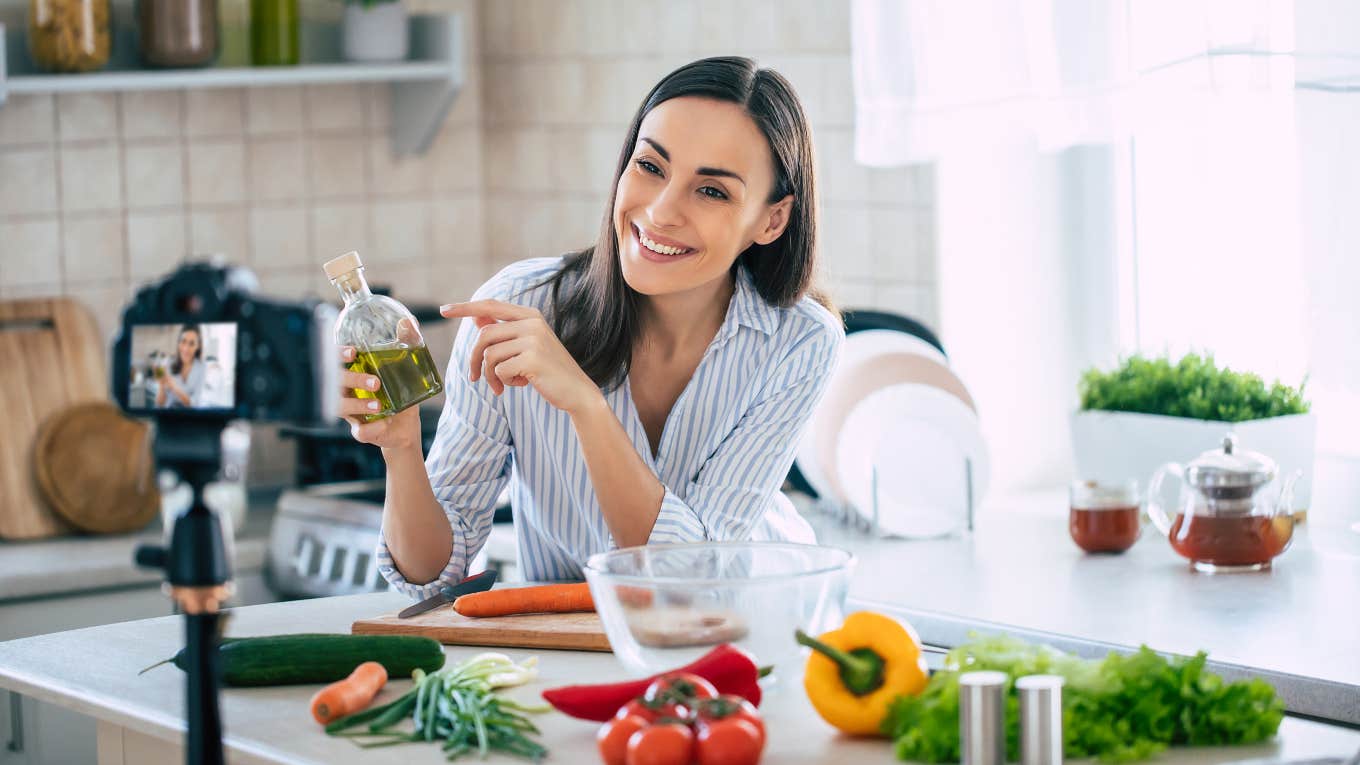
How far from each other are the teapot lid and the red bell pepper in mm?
1043

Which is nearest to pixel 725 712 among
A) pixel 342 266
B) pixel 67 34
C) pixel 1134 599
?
pixel 342 266

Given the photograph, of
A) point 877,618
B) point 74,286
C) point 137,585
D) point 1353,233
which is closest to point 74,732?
point 137,585

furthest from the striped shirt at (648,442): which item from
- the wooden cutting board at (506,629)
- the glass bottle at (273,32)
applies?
the glass bottle at (273,32)

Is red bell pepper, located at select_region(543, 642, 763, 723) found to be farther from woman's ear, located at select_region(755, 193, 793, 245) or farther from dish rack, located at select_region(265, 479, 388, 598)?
Result: dish rack, located at select_region(265, 479, 388, 598)

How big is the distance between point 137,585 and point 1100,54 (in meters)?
1.81

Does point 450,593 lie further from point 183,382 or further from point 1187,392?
point 1187,392

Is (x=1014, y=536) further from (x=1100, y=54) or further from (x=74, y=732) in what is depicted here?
(x=74, y=732)

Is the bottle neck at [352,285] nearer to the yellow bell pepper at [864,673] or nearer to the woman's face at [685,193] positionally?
the woman's face at [685,193]

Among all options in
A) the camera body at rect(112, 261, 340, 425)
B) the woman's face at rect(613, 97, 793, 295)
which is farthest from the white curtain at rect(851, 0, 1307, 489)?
the camera body at rect(112, 261, 340, 425)

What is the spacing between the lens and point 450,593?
196 centimetres

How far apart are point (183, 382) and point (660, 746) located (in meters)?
0.44

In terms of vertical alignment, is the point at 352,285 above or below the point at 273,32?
below

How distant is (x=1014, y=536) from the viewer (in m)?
2.77

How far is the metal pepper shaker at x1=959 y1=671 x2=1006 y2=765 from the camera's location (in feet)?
4.53
